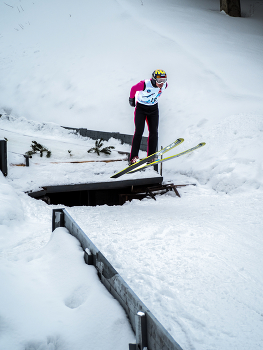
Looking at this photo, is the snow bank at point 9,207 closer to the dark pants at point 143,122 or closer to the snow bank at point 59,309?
the snow bank at point 59,309

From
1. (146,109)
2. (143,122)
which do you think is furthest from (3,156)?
(146,109)

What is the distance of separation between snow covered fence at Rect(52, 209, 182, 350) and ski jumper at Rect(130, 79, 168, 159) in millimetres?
3320

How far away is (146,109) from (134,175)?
214cm

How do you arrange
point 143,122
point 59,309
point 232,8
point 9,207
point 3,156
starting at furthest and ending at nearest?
point 232,8, point 143,122, point 3,156, point 9,207, point 59,309

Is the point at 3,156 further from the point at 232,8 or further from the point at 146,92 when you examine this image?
the point at 232,8

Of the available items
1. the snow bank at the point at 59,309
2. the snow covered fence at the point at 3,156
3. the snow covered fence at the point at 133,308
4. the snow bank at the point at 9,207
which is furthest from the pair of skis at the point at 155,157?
the snow bank at the point at 59,309

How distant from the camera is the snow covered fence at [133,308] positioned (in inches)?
64.8

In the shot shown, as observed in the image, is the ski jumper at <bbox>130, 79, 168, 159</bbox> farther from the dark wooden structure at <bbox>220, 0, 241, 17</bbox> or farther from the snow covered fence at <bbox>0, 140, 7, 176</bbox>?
the dark wooden structure at <bbox>220, 0, 241, 17</bbox>

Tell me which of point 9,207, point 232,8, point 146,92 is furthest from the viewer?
point 232,8

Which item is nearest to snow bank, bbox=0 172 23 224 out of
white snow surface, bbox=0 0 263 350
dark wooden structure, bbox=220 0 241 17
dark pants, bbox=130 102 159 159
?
white snow surface, bbox=0 0 263 350

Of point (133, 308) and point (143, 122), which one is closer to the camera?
point (133, 308)

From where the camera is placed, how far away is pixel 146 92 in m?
6.04

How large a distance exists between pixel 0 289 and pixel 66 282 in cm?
55

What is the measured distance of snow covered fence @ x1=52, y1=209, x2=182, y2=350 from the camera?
1.65 meters
